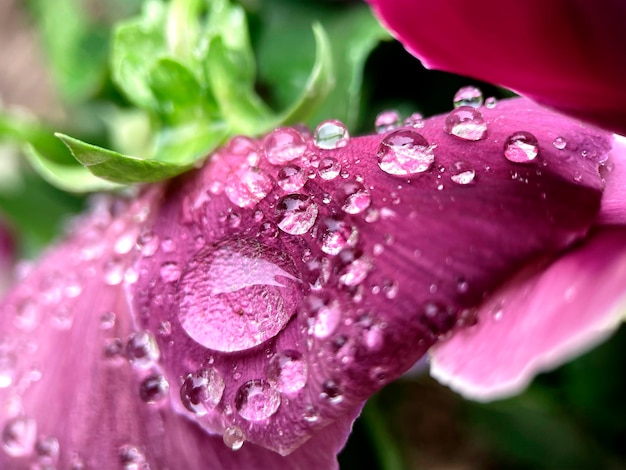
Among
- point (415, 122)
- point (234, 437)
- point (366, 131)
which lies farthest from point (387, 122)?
point (366, 131)

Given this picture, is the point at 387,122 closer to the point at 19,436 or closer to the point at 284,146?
the point at 284,146

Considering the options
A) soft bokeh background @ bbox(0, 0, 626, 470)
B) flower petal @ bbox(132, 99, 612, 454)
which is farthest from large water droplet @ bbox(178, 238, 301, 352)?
soft bokeh background @ bbox(0, 0, 626, 470)

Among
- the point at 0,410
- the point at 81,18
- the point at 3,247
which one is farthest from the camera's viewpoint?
the point at 3,247

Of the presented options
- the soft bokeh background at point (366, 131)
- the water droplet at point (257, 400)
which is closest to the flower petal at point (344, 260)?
the water droplet at point (257, 400)

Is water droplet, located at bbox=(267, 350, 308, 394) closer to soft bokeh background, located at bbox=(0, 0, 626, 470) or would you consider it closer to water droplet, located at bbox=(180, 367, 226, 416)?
water droplet, located at bbox=(180, 367, 226, 416)

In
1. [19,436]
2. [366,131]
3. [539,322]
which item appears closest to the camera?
[539,322]

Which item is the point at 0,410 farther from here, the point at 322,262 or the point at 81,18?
the point at 81,18

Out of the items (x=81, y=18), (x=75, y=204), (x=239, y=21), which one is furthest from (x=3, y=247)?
(x=239, y=21)
